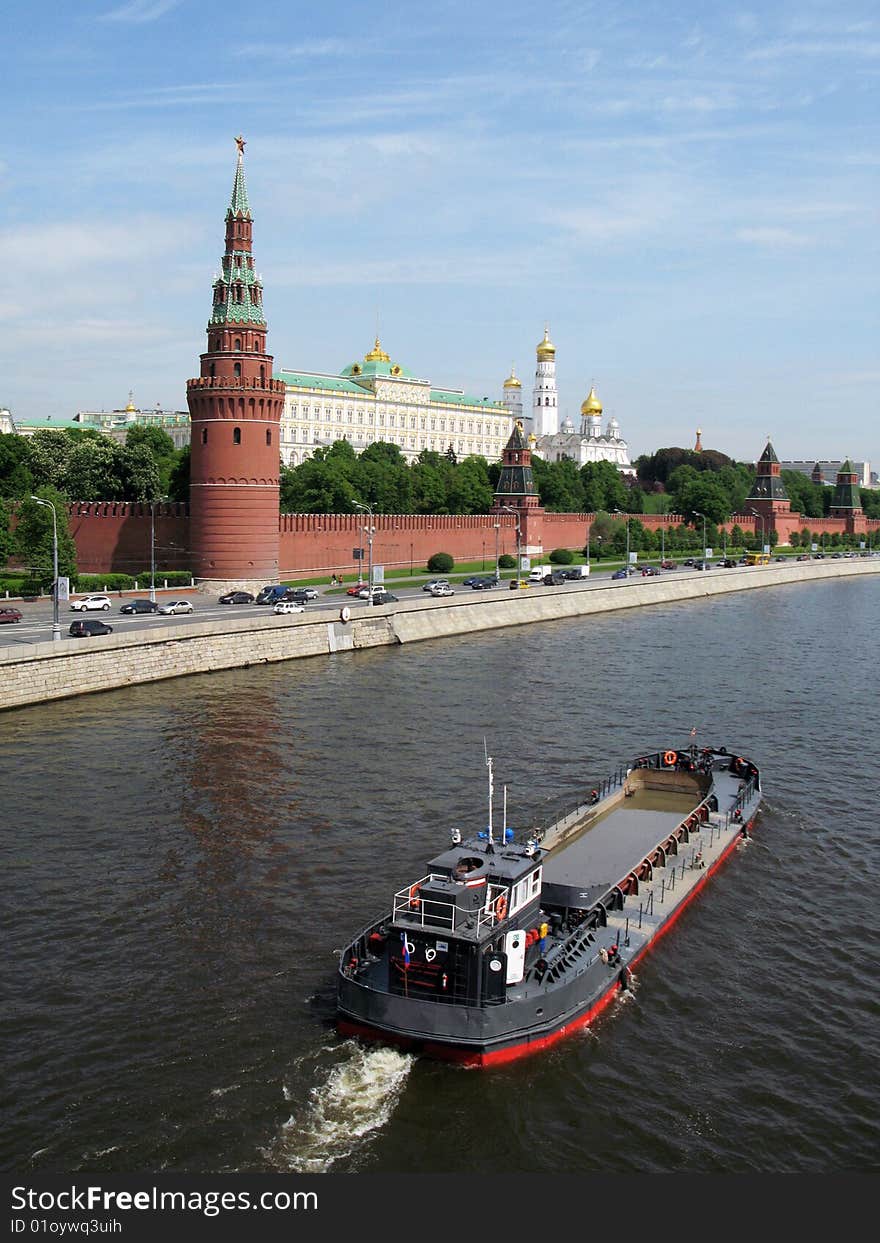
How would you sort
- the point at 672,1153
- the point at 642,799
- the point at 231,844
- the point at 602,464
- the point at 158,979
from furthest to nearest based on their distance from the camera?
the point at 602,464, the point at 642,799, the point at 231,844, the point at 158,979, the point at 672,1153

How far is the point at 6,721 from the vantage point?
3938 centimetres

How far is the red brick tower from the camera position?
70750 millimetres

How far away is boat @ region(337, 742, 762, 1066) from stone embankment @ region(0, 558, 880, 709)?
22.8 metres

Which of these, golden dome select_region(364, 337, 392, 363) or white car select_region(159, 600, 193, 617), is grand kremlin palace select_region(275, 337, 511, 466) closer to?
golden dome select_region(364, 337, 392, 363)

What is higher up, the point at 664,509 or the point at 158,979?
the point at 664,509

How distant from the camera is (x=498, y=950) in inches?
736

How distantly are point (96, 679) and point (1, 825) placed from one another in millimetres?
17022

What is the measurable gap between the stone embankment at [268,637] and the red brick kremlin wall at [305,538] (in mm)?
12309

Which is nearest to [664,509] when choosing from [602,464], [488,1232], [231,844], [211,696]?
[602,464]

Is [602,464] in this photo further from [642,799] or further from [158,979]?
[158,979]

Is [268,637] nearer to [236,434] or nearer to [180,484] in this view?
[236,434]

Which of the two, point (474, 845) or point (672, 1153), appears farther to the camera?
point (474, 845)

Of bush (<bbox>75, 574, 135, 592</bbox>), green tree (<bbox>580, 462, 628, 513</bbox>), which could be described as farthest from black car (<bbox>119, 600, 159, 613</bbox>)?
green tree (<bbox>580, 462, 628, 513</bbox>)

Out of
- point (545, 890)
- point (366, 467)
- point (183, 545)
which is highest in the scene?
point (366, 467)
